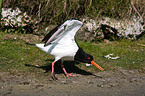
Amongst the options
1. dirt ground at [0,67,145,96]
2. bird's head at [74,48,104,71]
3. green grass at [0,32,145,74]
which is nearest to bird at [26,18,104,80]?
bird's head at [74,48,104,71]

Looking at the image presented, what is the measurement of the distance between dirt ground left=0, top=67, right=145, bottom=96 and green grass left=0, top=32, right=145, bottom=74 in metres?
0.37

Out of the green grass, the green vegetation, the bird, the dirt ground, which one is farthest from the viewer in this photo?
the green vegetation

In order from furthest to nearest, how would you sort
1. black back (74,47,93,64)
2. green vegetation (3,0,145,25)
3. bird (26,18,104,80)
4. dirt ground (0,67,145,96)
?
green vegetation (3,0,145,25) < black back (74,47,93,64) < bird (26,18,104,80) < dirt ground (0,67,145,96)

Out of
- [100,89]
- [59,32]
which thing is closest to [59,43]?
[59,32]

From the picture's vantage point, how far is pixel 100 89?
10.8 ft

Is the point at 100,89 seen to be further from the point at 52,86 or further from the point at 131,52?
the point at 131,52

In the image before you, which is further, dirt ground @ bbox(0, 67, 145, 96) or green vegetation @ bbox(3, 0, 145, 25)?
green vegetation @ bbox(3, 0, 145, 25)

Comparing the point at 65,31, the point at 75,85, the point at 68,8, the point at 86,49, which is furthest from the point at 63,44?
the point at 68,8

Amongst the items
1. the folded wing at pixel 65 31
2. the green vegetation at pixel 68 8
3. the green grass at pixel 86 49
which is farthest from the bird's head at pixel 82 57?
the green vegetation at pixel 68 8

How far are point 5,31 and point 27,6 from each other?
1128 millimetres

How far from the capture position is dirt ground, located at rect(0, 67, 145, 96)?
308 cm

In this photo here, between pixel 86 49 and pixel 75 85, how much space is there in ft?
7.95

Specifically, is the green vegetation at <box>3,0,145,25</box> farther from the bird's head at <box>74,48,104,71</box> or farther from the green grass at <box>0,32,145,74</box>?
the bird's head at <box>74,48,104,71</box>

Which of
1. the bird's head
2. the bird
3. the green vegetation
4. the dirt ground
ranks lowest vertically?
the dirt ground
